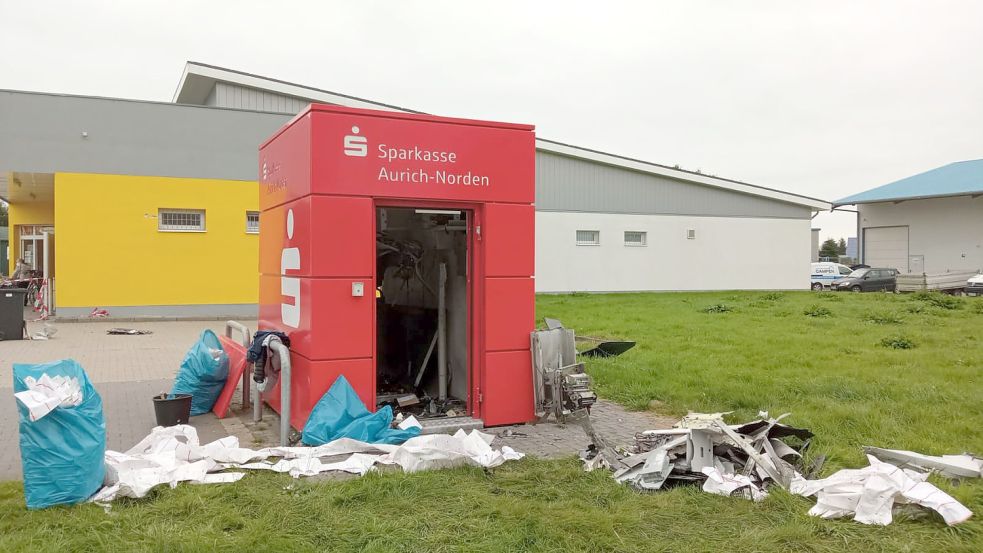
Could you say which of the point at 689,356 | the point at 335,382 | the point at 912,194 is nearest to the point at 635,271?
the point at 689,356

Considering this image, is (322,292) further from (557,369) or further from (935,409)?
(935,409)

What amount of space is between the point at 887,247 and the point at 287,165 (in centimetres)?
4429

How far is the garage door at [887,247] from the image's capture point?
41719 millimetres

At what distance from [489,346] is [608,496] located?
Result: 2.35 metres

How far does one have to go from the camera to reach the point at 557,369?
6.89 m

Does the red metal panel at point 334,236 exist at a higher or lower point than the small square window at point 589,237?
lower

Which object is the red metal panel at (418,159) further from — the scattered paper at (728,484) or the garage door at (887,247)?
the garage door at (887,247)

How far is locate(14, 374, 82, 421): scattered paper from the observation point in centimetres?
429

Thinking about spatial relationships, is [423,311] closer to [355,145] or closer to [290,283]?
[290,283]

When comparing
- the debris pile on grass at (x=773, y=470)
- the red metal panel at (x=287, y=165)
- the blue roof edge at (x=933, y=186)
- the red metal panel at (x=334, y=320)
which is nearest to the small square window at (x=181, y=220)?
the red metal panel at (x=287, y=165)

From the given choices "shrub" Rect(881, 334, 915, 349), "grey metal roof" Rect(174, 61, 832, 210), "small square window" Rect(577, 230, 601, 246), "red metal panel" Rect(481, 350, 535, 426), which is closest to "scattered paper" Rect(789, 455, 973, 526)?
"red metal panel" Rect(481, 350, 535, 426)

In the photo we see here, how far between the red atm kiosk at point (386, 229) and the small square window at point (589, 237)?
21443 millimetres

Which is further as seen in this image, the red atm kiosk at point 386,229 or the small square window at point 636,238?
the small square window at point 636,238

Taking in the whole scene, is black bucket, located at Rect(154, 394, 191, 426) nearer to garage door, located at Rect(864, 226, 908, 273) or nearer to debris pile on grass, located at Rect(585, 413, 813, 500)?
debris pile on grass, located at Rect(585, 413, 813, 500)
